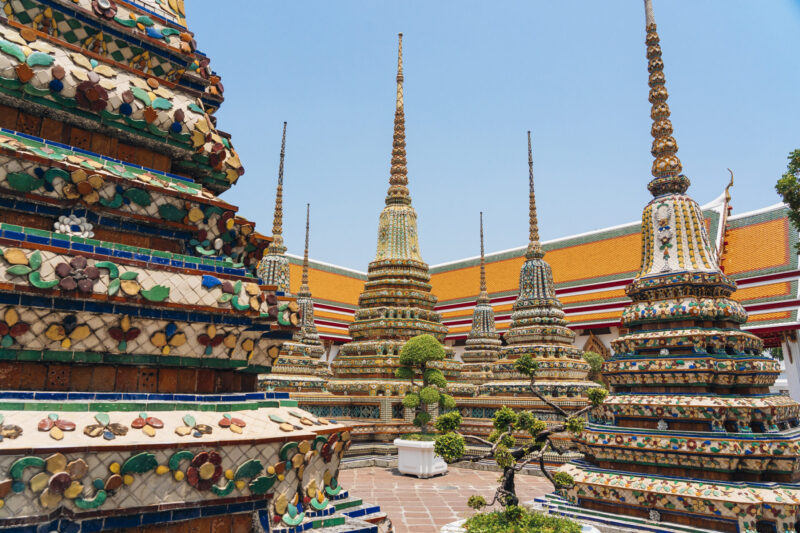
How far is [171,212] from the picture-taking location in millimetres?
4035

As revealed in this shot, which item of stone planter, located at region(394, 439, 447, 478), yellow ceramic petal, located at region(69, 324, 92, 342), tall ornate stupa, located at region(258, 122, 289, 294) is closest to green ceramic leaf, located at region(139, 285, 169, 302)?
yellow ceramic petal, located at region(69, 324, 92, 342)

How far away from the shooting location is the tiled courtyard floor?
767cm

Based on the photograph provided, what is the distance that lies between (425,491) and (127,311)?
7.72 meters

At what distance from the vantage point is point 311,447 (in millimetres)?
3930

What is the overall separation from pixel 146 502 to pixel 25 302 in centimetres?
136

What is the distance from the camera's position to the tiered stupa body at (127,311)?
301 cm

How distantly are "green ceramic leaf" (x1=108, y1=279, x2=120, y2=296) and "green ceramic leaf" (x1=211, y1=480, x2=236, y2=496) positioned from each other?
1.35 meters

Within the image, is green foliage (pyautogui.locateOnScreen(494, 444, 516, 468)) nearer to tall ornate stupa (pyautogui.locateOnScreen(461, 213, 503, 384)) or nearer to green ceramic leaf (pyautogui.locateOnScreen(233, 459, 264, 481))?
green ceramic leaf (pyautogui.locateOnScreen(233, 459, 264, 481))

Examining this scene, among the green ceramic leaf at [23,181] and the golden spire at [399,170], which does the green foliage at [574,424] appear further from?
the golden spire at [399,170]

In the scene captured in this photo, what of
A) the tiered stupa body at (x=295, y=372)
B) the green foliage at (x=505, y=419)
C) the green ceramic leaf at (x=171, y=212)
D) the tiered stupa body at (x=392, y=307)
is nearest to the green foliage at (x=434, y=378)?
the tiered stupa body at (x=392, y=307)

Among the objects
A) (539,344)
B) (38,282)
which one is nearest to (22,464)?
(38,282)

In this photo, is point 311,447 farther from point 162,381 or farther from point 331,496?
point 162,381

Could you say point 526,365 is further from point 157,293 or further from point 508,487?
point 157,293

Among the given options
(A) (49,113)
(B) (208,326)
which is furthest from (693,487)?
(A) (49,113)
